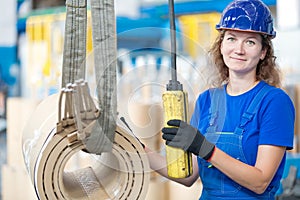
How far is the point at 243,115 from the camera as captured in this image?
1.22 m

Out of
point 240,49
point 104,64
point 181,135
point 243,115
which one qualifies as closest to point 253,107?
point 243,115

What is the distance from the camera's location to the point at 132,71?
1066 mm

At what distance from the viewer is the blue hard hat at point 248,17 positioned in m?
1.16

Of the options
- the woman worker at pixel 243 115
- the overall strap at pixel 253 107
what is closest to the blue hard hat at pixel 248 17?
the woman worker at pixel 243 115

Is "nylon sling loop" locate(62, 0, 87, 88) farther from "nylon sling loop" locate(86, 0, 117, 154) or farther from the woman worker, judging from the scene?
the woman worker

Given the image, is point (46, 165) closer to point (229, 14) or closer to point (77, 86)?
point (77, 86)

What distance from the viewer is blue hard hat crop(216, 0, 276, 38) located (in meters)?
1.16

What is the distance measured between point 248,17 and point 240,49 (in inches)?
2.6

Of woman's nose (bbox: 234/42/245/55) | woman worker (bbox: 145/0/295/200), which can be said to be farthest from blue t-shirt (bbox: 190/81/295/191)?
woman's nose (bbox: 234/42/245/55)

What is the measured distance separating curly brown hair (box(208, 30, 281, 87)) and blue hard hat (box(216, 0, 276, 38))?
0.02 meters

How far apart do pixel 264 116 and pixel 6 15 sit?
177 inches

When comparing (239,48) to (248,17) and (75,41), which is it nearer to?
(248,17)

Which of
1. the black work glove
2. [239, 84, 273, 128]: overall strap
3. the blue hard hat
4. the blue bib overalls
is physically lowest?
the blue bib overalls

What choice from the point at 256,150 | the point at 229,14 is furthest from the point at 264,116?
the point at 229,14
